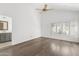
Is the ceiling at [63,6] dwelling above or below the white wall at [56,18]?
above

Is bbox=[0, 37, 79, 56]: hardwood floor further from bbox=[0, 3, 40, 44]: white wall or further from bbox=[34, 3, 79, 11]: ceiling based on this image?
bbox=[34, 3, 79, 11]: ceiling

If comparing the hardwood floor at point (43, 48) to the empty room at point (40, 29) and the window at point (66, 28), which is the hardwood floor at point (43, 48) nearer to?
the empty room at point (40, 29)

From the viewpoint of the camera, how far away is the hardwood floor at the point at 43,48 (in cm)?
213

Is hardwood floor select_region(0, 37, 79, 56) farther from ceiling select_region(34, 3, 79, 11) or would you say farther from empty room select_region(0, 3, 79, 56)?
ceiling select_region(34, 3, 79, 11)


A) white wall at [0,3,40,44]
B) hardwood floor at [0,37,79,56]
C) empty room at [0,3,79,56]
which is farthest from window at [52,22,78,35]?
white wall at [0,3,40,44]

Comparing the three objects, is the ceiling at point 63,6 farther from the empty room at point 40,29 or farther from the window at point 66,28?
the window at point 66,28

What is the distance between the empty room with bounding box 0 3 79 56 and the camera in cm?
214

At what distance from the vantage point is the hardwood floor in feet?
7.00

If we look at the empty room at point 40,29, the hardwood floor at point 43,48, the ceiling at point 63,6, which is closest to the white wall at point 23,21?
the empty room at point 40,29

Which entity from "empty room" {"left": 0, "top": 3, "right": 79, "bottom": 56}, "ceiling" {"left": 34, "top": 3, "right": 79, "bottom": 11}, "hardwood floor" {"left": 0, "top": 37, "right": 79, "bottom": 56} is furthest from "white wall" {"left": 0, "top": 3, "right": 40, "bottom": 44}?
"ceiling" {"left": 34, "top": 3, "right": 79, "bottom": 11}

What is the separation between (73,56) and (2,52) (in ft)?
3.77

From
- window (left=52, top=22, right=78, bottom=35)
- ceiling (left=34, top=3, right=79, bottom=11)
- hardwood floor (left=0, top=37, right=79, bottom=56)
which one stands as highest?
ceiling (left=34, top=3, right=79, bottom=11)

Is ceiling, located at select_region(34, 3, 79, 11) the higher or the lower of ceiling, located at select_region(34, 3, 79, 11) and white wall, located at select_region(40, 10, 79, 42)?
the higher

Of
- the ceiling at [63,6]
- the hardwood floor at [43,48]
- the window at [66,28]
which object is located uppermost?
the ceiling at [63,6]
